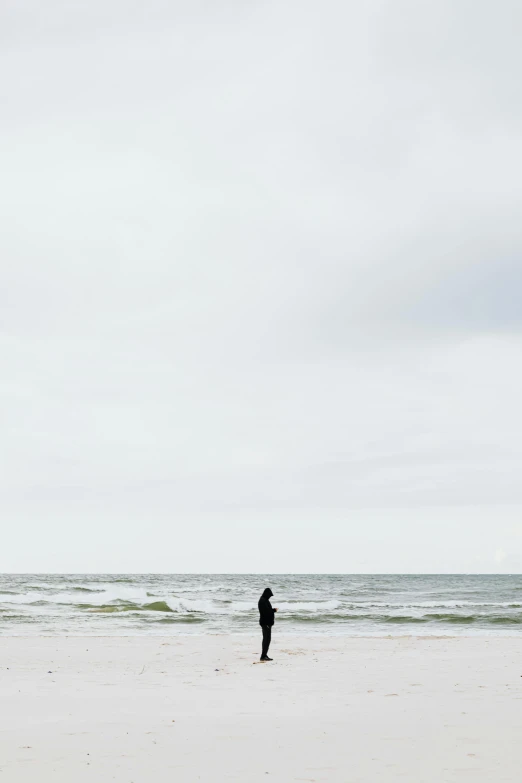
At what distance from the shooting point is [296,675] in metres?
13.1

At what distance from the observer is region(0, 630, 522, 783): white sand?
256 inches

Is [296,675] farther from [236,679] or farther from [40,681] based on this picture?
[40,681]

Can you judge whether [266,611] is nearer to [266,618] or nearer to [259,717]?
[266,618]

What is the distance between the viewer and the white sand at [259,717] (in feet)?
21.3

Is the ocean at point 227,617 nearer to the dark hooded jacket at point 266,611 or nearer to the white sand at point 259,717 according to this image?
the white sand at point 259,717

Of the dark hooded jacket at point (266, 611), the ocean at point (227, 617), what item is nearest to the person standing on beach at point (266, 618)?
the dark hooded jacket at point (266, 611)

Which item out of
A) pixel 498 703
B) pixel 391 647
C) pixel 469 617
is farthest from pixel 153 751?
pixel 469 617

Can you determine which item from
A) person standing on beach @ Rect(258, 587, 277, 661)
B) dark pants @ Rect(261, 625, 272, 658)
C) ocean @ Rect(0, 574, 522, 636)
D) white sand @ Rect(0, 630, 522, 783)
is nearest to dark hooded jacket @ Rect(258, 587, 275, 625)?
person standing on beach @ Rect(258, 587, 277, 661)

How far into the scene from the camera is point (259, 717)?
8.96 m

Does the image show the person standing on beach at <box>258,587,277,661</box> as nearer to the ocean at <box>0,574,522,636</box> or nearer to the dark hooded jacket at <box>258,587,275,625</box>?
the dark hooded jacket at <box>258,587,275,625</box>

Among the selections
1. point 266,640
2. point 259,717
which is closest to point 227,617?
point 266,640

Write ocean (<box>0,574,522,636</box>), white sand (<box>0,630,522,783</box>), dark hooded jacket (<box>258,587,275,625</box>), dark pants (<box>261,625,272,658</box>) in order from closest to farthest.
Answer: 1. white sand (<box>0,630,522,783</box>)
2. dark hooded jacket (<box>258,587,275,625</box>)
3. dark pants (<box>261,625,272,658</box>)
4. ocean (<box>0,574,522,636</box>)

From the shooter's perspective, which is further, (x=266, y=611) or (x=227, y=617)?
(x=227, y=617)

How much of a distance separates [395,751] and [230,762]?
166 cm
